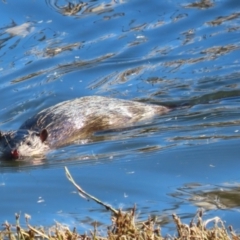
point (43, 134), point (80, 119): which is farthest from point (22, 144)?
point (80, 119)

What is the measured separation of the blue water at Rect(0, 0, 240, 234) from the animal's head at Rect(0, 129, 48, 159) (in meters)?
0.23

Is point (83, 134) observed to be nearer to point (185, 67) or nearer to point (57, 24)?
point (185, 67)

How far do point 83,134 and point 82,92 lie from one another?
175cm

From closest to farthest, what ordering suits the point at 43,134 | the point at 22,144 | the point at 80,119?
the point at 22,144 < the point at 43,134 < the point at 80,119

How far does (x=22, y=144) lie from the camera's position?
9.26m

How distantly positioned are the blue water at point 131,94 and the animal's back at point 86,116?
39cm

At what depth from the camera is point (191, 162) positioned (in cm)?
762

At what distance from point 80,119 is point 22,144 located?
1315 millimetres

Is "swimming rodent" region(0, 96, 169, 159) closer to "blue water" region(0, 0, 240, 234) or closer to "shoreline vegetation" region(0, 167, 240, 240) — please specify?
"blue water" region(0, 0, 240, 234)

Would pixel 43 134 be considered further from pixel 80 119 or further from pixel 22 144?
pixel 80 119

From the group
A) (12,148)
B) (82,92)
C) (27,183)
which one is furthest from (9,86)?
(27,183)

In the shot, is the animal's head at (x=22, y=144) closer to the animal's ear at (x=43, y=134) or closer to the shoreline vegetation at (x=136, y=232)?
the animal's ear at (x=43, y=134)

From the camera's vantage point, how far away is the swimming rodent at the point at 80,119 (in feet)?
32.3

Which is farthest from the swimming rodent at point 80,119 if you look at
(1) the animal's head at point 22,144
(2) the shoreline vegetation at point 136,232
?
(2) the shoreline vegetation at point 136,232
